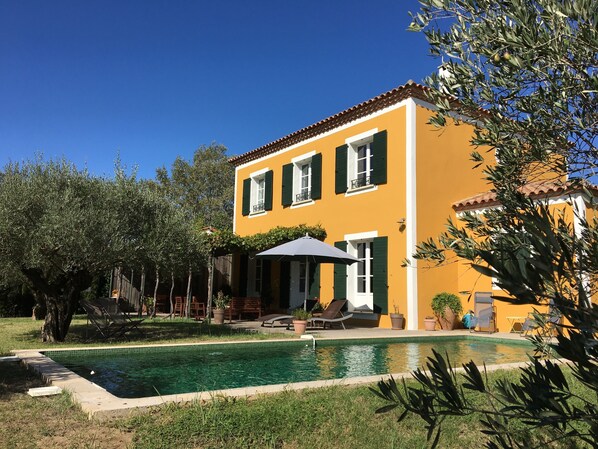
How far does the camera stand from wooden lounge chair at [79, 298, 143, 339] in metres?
9.40

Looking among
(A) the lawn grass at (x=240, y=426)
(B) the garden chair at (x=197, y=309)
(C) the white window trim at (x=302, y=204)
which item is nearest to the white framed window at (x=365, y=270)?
(C) the white window trim at (x=302, y=204)

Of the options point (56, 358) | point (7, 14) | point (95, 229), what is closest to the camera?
point (56, 358)

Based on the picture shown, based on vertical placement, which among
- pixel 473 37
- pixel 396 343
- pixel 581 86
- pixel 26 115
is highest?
pixel 26 115

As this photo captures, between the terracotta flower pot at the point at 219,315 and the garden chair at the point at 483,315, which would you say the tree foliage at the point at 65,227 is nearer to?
the terracotta flower pot at the point at 219,315

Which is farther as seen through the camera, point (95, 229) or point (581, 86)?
point (95, 229)

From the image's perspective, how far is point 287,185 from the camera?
16922 mm

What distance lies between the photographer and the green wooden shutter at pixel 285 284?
53.0 feet

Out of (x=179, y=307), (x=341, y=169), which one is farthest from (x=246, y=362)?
(x=179, y=307)

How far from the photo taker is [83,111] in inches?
593

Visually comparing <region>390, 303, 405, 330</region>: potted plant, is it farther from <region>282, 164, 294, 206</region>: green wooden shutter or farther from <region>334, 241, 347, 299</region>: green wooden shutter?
<region>282, 164, 294, 206</region>: green wooden shutter

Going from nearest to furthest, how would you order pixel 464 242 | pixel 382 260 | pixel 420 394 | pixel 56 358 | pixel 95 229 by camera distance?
1. pixel 420 394
2. pixel 464 242
3. pixel 56 358
4. pixel 95 229
5. pixel 382 260

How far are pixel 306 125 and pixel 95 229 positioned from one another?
940 centimetres

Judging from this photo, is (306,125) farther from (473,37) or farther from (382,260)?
(473,37)

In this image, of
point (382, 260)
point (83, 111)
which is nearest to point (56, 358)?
point (382, 260)
